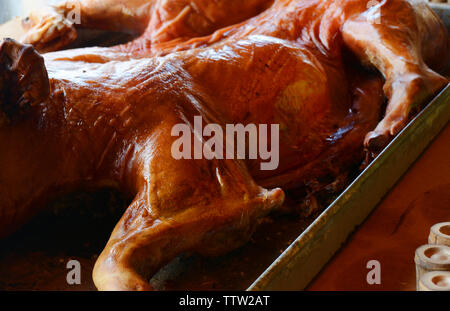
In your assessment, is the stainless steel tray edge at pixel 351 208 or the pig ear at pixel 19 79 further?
the pig ear at pixel 19 79

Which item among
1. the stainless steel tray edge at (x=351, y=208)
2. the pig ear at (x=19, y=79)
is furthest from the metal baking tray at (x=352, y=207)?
the pig ear at (x=19, y=79)

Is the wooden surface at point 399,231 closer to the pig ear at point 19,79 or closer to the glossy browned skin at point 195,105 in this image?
the glossy browned skin at point 195,105

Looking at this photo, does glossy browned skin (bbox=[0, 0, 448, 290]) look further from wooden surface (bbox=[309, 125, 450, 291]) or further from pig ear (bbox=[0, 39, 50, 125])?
wooden surface (bbox=[309, 125, 450, 291])

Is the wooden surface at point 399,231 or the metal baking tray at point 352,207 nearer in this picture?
the metal baking tray at point 352,207

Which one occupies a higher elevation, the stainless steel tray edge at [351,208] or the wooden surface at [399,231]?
the stainless steel tray edge at [351,208]

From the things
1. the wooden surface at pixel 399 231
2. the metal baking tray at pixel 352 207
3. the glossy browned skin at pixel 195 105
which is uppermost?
the glossy browned skin at pixel 195 105

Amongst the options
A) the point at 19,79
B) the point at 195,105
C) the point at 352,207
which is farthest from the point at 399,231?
the point at 19,79

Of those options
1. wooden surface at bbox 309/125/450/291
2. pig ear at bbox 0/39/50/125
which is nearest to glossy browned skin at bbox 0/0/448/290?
pig ear at bbox 0/39/50/125

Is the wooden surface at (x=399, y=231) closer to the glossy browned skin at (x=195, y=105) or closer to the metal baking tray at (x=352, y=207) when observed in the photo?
the metal baking tray at (x=352, y=207)

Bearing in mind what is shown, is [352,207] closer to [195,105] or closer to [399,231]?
[399,231]
